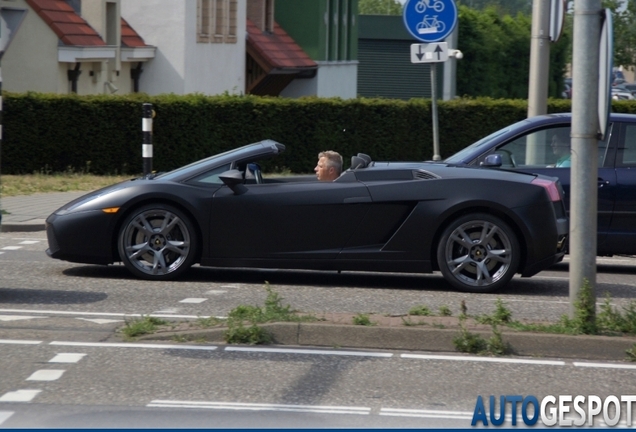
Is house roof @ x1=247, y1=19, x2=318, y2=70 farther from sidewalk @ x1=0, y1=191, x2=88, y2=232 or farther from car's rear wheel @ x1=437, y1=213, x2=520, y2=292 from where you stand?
car's rear wheel @ x1=437, y1=213, x2=520, y2=292

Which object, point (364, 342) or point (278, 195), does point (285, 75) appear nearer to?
point (278, 195)

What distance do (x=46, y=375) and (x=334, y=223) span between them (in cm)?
373

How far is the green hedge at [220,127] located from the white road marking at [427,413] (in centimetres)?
1600

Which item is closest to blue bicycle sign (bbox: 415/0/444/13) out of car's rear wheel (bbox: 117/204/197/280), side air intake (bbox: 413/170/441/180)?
side air intake (bbox: 413/170/441/180)

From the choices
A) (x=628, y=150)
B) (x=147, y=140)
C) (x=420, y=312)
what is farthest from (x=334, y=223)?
(x=147, y=140)

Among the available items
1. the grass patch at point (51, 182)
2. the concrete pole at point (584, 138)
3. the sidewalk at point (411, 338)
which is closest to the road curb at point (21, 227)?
the grass patch at point (51, 182)

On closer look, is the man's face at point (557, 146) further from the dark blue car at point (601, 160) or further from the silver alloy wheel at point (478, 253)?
the silver alloy wheel at point (478, 253)

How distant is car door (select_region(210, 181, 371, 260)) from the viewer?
9695mm

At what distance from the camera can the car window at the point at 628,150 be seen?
11.4 m

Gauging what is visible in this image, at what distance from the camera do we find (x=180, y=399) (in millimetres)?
6023

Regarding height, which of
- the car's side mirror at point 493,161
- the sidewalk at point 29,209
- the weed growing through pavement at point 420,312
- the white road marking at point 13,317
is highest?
the car's side mirror at point 493,161

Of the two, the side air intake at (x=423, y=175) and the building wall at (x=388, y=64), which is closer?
the side air intake at (x=423, y=175)

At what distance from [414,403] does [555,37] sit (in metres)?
10.1

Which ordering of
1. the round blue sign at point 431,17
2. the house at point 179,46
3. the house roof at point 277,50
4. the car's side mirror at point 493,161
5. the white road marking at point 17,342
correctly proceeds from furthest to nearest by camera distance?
the house roof at point 277,50, the house at point 179,46, the round blue sign at point 431,17, the car's side mirror at point 493,161, the white road marking at point 17,342
